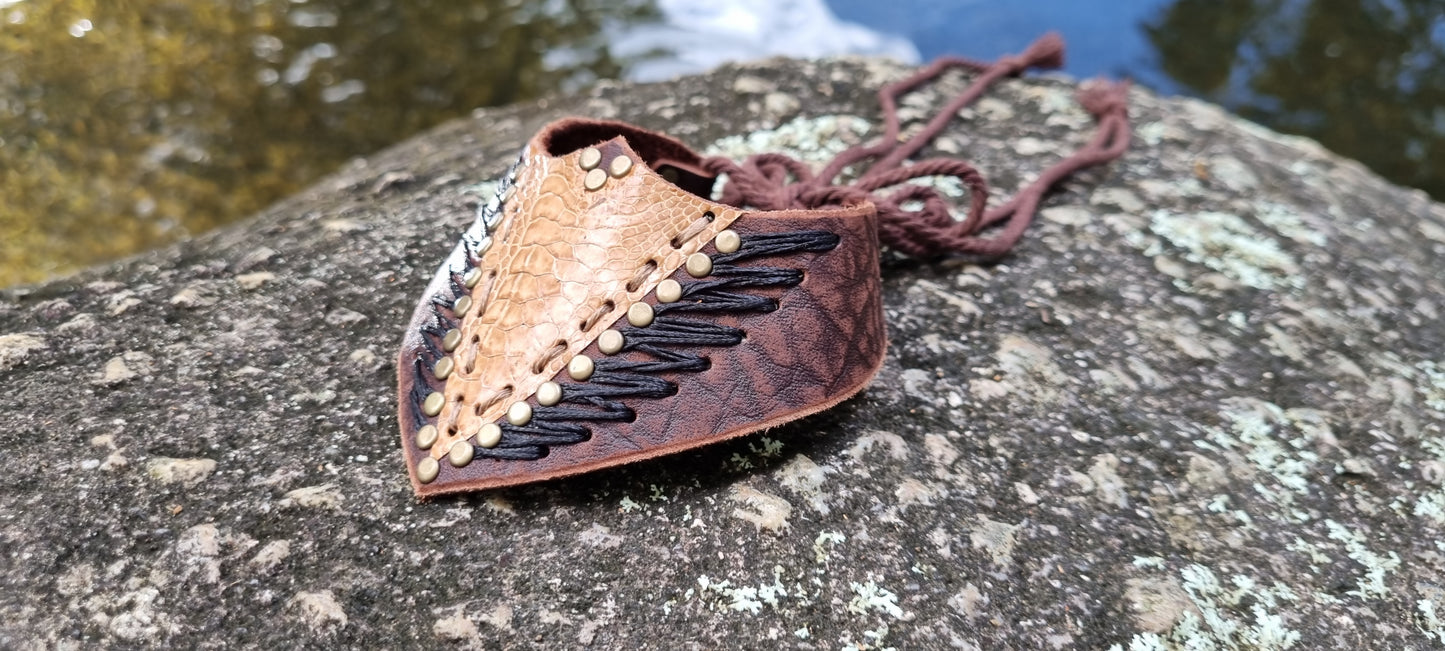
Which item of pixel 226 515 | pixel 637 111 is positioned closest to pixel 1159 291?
pixel 637 111

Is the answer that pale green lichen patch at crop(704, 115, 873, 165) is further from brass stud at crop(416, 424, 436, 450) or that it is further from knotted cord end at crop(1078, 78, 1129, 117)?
brass stud at crop(416, 424, 436, 450)

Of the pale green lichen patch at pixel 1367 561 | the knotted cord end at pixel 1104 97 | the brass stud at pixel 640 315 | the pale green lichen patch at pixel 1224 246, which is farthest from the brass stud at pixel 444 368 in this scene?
the knotted cord end at pixel 1104 97

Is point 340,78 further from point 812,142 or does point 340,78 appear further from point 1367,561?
point 1367,561

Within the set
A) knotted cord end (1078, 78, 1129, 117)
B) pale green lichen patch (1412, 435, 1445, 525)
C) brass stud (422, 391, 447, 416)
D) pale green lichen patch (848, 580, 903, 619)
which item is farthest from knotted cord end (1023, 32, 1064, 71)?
brass stud (422, 391, 447, 416)

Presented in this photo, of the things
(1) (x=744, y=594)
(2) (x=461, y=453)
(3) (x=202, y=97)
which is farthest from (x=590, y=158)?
(3) (x=202, y=97)

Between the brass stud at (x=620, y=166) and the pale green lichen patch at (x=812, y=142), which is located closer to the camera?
the brass stud at (x=620, y=166)

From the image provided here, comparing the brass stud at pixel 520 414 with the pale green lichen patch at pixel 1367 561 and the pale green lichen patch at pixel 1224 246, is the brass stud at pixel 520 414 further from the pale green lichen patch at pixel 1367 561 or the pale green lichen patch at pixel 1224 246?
the pale green lichen patch at pixel 1224 246
